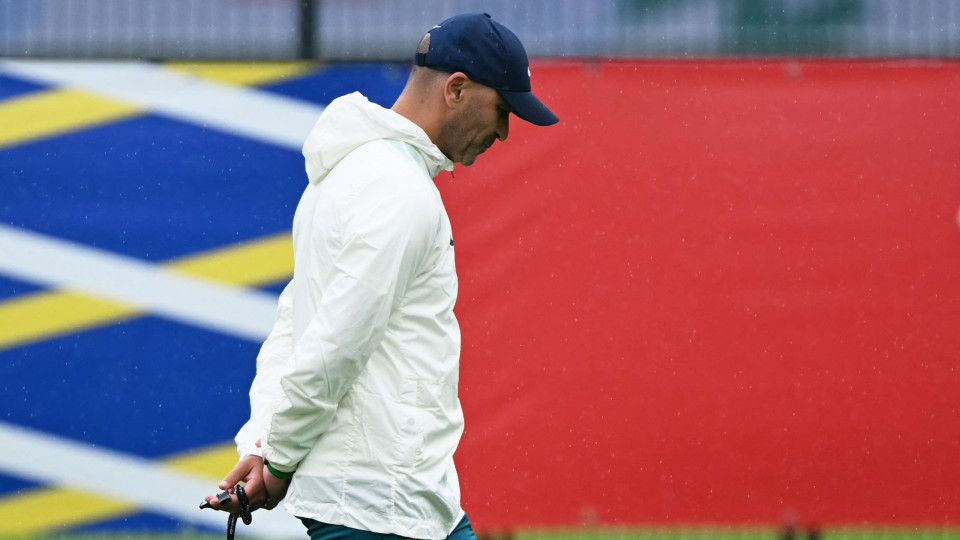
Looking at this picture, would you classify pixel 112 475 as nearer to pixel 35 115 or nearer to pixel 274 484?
pixel 35 115

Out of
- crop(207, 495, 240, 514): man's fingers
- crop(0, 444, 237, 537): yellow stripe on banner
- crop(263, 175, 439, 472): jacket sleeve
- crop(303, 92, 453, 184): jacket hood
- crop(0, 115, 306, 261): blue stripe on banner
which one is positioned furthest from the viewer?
crop(0, 115, 306, 261): blue stripe on banner

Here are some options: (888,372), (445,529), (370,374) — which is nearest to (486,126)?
(370,374)

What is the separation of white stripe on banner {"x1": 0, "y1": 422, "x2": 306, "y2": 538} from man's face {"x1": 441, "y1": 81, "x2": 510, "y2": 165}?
2.33 m

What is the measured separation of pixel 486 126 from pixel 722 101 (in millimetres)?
2224

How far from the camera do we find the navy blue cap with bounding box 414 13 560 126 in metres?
2.32

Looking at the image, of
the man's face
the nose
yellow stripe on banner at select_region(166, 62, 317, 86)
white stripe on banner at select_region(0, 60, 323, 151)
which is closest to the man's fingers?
the man's face

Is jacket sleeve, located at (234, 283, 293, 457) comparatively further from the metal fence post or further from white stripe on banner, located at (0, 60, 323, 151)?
the metal fence post

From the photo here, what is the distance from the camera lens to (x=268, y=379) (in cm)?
243

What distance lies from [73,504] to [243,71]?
1.80 metres

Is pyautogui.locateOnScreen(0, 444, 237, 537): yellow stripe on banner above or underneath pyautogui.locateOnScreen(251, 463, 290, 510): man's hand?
underneath

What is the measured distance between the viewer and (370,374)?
2143 mm

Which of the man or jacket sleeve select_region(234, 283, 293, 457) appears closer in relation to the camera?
the man

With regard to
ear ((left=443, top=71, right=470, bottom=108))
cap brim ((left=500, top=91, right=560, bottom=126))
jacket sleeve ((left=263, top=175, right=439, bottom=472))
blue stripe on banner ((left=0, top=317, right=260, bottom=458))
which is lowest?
blue stripe on banner ((left=0, top=317, right=260, bottom=458))

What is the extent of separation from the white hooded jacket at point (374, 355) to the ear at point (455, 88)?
0.12 metres
